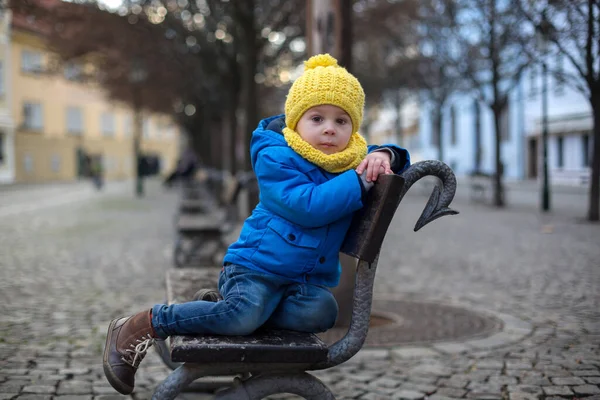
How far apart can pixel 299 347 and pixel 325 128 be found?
2.77 ft

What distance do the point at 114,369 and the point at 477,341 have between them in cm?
333

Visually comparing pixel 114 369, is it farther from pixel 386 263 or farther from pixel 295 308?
pixel 386 263

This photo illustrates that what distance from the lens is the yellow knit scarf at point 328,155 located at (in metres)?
2.69

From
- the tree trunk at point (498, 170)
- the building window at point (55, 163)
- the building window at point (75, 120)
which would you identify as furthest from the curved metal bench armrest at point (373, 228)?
the building window at point (75, 120)

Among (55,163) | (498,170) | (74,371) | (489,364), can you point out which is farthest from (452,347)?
(55,163)

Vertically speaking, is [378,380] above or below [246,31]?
below

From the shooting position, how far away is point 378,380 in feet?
14.2

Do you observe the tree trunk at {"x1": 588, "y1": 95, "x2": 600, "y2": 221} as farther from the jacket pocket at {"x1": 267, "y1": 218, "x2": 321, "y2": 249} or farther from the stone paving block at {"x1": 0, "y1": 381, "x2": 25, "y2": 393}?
the jacket pocket at {"x1": 267, "y1": 218, "x2": 321, "y2": 249}

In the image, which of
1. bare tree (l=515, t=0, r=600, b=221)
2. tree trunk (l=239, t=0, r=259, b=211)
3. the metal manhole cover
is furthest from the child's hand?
tree trunk (l=239, t=0, r=259, b=211)

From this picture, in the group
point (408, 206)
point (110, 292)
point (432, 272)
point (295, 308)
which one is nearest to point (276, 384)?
point (295, 308)

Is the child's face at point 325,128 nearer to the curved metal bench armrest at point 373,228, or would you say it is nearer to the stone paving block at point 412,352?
the curved metal bench armrest at point 373,228

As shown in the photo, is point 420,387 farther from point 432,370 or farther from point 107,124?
point 107,124

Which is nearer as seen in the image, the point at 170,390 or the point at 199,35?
the point at 170,390

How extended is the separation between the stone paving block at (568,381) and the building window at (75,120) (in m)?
59.0
